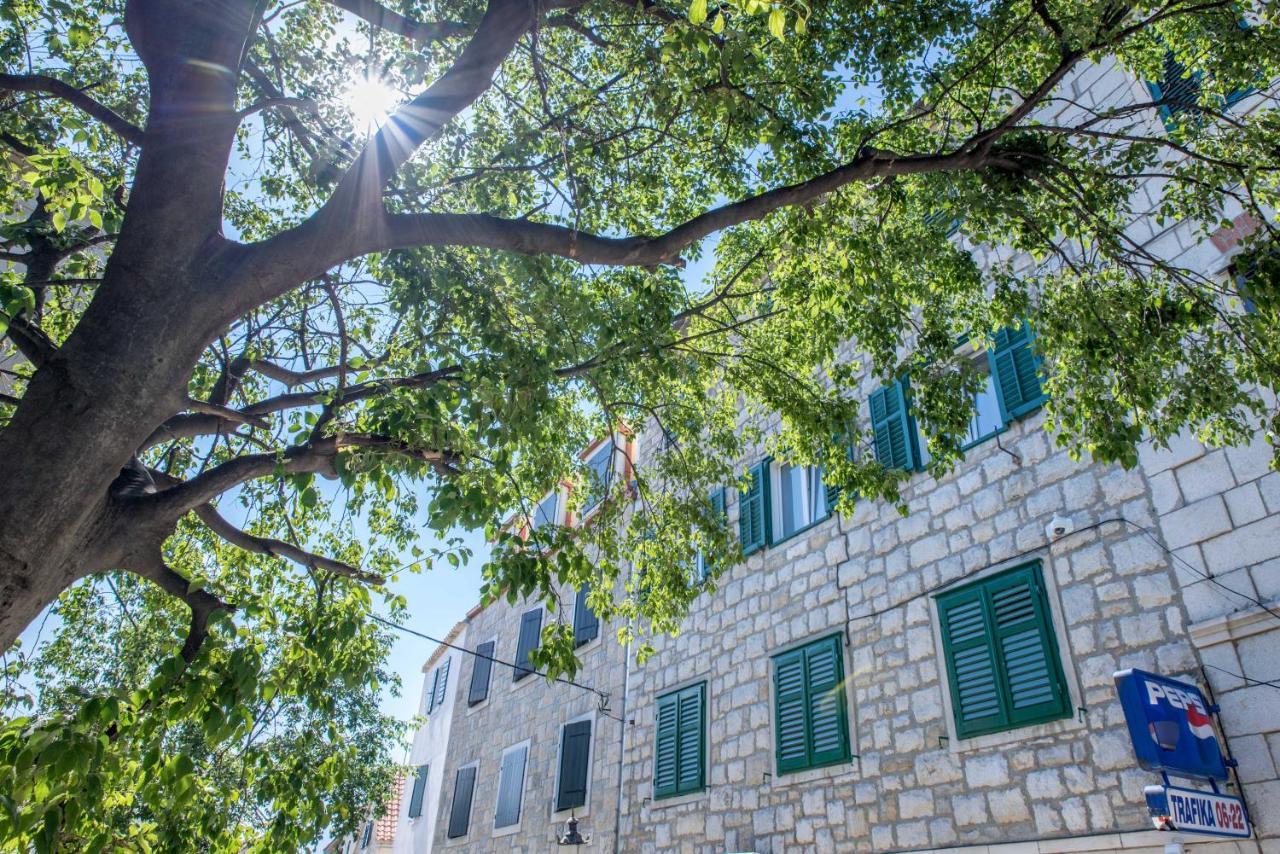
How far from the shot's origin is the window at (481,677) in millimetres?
17734

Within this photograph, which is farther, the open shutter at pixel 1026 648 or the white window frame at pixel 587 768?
the white window frame at pixel 587 768

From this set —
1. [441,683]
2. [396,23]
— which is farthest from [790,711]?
[441,683]

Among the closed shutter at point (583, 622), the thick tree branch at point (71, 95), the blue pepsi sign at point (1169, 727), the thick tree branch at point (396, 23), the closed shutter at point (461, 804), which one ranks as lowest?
the blue pepsi sign at point (1169, 727)

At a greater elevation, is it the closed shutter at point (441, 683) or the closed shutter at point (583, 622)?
the closed shutter at point (441, 683)

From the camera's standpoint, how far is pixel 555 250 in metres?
4.59

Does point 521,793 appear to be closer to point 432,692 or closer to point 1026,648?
point 432,692

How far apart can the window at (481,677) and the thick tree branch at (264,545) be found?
490 inches

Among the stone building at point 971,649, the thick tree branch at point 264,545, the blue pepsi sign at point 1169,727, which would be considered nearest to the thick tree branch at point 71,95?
the thick tree branch at point 264,545

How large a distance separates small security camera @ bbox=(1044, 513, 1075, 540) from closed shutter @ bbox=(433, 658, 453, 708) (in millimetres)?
16862

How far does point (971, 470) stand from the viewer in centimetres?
795

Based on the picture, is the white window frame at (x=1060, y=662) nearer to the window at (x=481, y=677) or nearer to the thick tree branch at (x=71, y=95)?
the thick tree branch at (x=71, y=95)

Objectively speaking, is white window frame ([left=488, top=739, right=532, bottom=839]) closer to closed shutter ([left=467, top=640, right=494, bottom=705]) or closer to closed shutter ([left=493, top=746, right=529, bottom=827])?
closed shutter ([left=493, top=746, right=529, bottom=827])

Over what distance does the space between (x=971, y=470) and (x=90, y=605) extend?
9.13 meters

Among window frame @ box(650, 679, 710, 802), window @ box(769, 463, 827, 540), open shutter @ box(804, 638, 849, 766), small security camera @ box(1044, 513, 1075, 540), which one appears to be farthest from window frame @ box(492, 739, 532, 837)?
small security camera @ box(1044, 513, 1075, 540)
